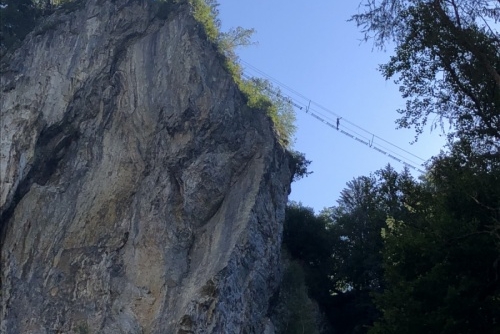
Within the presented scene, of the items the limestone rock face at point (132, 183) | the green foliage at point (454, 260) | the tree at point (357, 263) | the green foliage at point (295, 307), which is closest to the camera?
the green foliage at point (454, 260)

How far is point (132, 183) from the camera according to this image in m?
28.9

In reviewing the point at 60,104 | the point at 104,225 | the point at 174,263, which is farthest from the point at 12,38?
the point at 174,263

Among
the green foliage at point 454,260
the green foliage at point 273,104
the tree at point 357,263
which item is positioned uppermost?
the green foliage at point 273,104

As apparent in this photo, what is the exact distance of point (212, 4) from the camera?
37031 millimetres

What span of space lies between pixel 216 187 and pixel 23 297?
803cm

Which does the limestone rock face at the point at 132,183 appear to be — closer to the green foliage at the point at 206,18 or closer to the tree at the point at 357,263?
the green foliage at the point at 206,18

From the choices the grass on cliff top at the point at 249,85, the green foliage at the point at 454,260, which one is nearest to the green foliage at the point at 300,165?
the grass on cliff top at the point at 249,85

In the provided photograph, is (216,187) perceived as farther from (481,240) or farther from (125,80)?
(481,240)

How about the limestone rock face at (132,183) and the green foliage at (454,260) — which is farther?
the limestone rock face at (132,183)

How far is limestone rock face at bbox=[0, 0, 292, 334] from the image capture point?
25500 millimetres

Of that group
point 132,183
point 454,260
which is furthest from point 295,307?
point 454,260

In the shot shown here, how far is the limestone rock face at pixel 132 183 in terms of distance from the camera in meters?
25.5

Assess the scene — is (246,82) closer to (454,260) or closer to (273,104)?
(273,104)

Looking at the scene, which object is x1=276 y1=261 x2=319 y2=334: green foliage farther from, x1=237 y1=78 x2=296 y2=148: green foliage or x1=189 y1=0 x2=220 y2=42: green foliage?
x1=189 y1=0 x2=220 y2=42: green foliage
